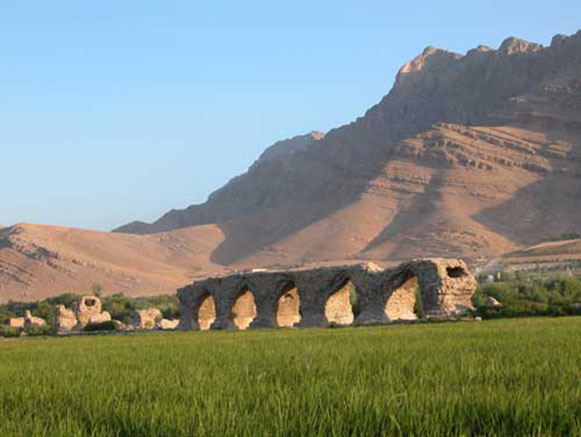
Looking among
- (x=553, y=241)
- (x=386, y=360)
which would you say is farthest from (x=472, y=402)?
(x=553, y=241)

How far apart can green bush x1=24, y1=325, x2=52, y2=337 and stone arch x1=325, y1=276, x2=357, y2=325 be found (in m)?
13.7

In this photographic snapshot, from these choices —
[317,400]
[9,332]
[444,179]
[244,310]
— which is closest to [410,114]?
[444,179]

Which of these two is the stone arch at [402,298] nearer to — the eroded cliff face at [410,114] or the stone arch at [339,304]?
the stone arch at [339,304]

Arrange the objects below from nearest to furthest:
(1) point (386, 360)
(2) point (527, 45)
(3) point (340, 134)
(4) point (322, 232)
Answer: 1. (1) point (386, 360)
2. (4) point (322, 232)
3. (2) point (527, 45)
4. (3) point (340, 134)

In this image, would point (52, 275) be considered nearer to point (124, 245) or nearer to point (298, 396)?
point (124, 245)

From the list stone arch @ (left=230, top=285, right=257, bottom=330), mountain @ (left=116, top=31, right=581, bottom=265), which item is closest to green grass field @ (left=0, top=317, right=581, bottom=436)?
stone arch @ (left=230, top=285, right=257, bottom=330)

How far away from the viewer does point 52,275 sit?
71.6m

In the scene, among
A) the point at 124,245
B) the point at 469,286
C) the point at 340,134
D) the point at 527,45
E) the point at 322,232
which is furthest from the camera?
the point at 340,134

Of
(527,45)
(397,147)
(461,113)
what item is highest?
(527,45)

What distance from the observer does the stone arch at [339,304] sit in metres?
32.3

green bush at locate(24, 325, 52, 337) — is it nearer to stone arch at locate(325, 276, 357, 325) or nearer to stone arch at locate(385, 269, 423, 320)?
stone arch at locate(325, 276, 357, 325)

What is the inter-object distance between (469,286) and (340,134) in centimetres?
9827

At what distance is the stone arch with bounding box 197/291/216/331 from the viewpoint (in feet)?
128

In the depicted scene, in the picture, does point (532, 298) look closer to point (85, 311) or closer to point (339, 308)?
point (339, 308)
